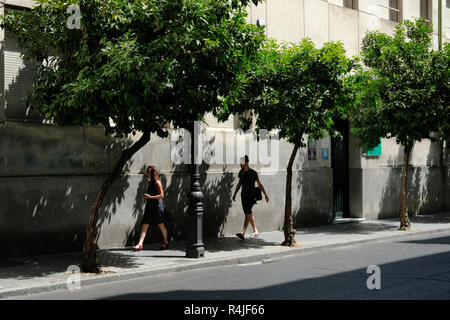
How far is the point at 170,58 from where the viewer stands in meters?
9.21

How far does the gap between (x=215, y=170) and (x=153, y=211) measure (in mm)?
3076

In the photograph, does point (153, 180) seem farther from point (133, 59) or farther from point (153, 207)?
point (133, 59)

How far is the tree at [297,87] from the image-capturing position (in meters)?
12.1

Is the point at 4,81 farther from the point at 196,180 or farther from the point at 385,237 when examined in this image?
the point at 385,237

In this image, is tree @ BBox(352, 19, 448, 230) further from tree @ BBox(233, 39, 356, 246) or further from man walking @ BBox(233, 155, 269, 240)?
man walking @ BBox(233, 155, 269, 240)

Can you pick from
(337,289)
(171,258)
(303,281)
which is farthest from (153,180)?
(337,289)

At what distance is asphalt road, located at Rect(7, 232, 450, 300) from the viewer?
785 centimetres

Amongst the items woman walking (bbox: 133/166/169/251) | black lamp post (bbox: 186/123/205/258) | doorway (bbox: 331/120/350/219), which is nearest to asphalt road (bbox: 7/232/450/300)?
black lamp post (bbox: 186/123/205/258)

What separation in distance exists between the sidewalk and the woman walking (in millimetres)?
412

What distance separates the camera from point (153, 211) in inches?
492

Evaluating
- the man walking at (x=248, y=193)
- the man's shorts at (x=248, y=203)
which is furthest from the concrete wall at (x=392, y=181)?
the man's shorts at (x=248, y=203)

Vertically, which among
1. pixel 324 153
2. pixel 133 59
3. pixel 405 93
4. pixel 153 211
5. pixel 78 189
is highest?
pixel 405 93

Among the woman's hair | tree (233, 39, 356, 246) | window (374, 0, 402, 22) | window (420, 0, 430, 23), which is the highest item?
window (420, 0, 430, 23)
